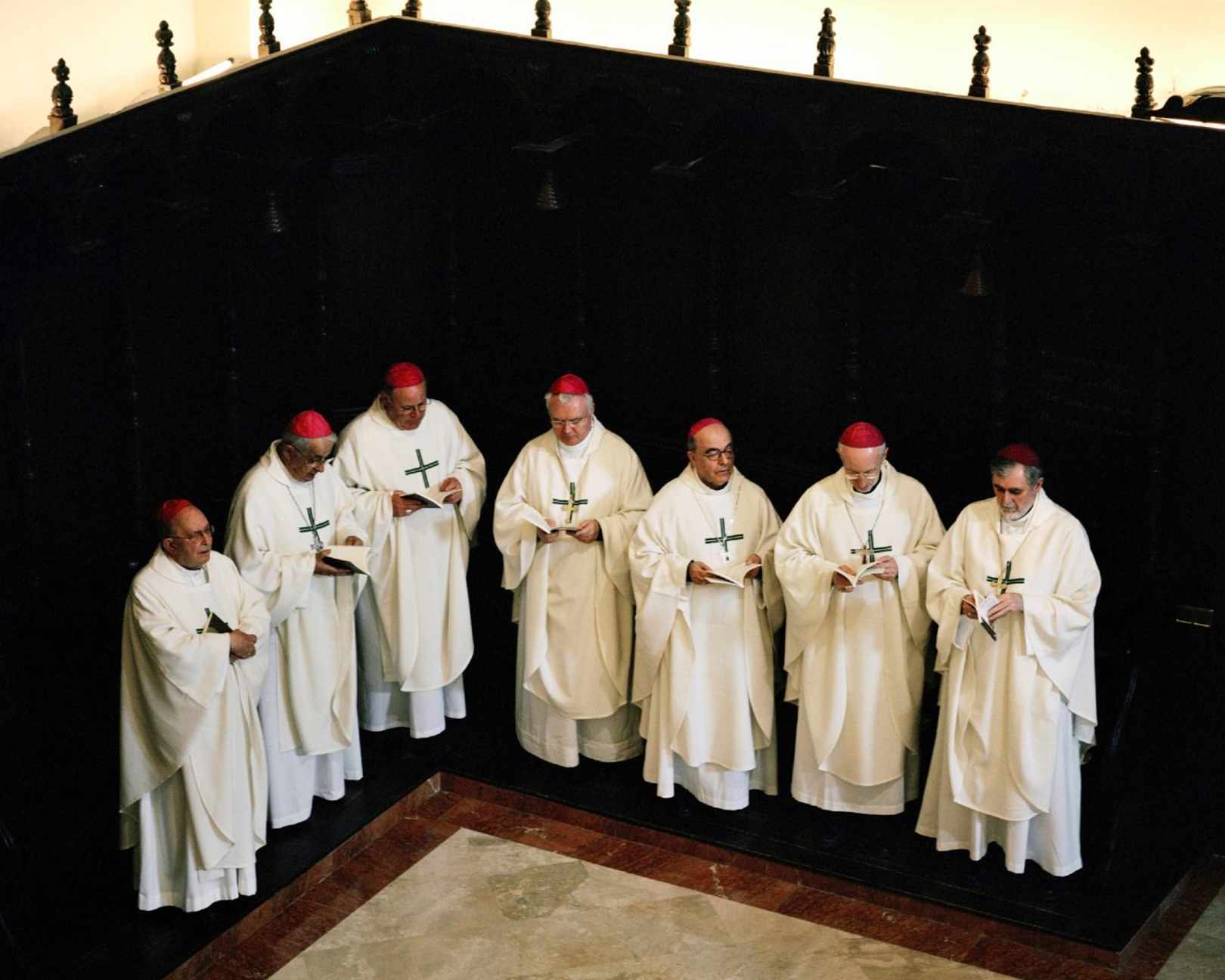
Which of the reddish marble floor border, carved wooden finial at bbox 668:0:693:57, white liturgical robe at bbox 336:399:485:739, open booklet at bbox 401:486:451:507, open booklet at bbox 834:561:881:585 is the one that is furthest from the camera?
white liturgical robe at bbox 336:399:485:739

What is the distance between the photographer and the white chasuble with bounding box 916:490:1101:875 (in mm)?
9281

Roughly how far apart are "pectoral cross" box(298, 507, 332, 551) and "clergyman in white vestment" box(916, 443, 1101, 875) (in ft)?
9.08

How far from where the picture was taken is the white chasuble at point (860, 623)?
9664 mm

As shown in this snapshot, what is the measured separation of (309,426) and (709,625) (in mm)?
2043

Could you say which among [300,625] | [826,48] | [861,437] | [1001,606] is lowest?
[300,625]

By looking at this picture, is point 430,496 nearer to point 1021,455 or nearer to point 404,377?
point 404,377

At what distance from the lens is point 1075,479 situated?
9.68 m

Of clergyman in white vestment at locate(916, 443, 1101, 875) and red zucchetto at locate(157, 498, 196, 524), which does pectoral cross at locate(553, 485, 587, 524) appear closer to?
clergyman in white vestment at locate(916, 443, 1101, 875)

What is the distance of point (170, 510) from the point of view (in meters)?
8.83

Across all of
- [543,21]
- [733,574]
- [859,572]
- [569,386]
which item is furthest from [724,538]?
[543,21]

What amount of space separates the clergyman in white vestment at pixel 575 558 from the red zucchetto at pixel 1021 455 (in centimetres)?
185

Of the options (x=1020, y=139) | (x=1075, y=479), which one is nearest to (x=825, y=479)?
(x=1075, y=479)

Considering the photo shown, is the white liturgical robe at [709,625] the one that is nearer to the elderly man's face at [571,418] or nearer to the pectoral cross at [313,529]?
the elderly man's face at [571,418]

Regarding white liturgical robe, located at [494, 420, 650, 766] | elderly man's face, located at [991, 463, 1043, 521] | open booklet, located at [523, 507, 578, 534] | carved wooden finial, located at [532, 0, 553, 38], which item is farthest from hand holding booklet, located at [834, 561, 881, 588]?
carved wooden finial, located at [532, 0, 553, 38]
